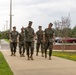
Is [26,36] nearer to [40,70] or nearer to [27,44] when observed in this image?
[27,44]

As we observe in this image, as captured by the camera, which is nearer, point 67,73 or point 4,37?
point 67,73

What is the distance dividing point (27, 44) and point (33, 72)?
6.47 meters

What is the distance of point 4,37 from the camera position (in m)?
113

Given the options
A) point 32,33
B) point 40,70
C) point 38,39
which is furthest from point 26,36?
point 40,70

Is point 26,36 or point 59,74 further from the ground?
point 26,36

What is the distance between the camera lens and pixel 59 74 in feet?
39.7

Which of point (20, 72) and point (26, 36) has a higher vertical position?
point (26, 36)

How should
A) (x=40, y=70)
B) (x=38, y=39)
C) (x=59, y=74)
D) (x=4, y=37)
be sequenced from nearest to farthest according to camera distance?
(x=59, y=74), (x=40, y=70), (x=38, y=39), (x=4, y=37)

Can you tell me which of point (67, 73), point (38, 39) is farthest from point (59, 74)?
point (38, 39)

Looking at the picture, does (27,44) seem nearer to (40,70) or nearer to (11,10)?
(40,70)

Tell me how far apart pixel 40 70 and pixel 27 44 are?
592 cm

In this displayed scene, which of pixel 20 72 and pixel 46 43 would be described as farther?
pixel 46 43

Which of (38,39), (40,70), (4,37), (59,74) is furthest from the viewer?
(4,37)

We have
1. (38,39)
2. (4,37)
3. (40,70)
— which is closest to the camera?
(40,70)
